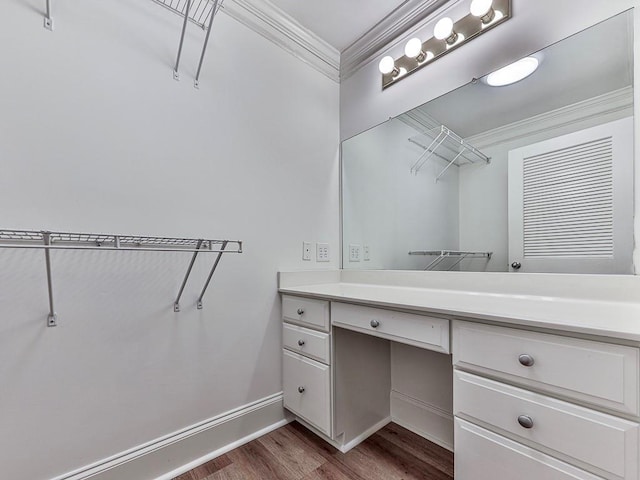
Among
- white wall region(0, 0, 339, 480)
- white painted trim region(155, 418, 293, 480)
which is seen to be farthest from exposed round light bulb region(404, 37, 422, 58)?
white painted trim region(155, 418, 293, 480)

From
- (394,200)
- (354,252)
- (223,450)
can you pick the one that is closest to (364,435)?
(223,450)

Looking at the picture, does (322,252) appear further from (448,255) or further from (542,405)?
(542,405)

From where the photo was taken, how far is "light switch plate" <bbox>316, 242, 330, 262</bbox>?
192 centimetres

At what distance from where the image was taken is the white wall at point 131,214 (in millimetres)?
1003

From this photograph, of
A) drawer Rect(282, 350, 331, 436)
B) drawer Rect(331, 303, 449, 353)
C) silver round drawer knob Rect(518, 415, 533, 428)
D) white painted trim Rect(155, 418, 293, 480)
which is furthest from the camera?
drawer Rect(282, 350, 331, 436)

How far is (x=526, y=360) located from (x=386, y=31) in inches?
74.8

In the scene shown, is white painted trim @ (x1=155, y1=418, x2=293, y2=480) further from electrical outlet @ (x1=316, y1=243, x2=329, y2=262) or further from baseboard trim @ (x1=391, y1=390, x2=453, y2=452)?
electrical outlet @ (x1=316, y1=243, x2=329, y2=262)

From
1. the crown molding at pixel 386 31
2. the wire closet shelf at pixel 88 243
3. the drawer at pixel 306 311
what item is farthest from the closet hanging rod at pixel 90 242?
the crown molding at pixel 386 31

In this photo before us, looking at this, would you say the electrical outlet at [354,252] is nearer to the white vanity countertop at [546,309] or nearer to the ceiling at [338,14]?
the white vanity countertop at [546,309]

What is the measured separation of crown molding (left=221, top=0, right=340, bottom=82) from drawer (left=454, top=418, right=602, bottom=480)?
2.09m

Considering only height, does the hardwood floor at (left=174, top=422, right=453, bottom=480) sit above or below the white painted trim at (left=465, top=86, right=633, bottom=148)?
below

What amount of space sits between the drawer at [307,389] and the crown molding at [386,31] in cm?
192

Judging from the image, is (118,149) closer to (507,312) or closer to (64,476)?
(64,476)

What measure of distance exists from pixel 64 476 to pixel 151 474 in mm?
308
